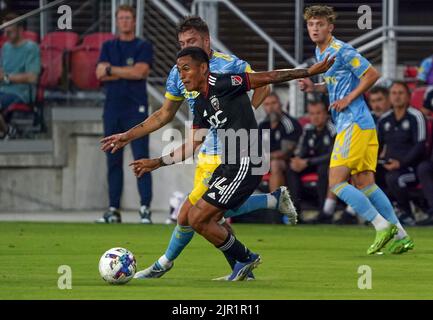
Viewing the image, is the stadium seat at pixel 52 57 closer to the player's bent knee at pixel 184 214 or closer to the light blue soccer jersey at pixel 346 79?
the light blue soccer jersey at pixel 346 79

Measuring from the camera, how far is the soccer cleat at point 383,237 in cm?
1382

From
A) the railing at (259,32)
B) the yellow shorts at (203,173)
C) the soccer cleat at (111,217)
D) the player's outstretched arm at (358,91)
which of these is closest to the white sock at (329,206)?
the soccer cleat at (111,217)

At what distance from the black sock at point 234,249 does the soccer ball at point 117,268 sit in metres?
0.76

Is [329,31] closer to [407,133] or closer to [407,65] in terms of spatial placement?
[407,133]

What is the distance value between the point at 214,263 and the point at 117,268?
89.2 inches

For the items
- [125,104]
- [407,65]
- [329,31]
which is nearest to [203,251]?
[329,31]

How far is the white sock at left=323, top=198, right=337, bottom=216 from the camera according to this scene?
60.9 ft

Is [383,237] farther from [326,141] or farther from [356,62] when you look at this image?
[326,141]

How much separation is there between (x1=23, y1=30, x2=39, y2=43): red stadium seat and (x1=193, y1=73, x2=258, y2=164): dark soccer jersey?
10.1m

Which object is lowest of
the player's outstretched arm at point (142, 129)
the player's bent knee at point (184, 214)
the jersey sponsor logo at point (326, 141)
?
the player's bent knee at point (184, 214)

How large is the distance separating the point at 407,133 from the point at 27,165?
5.75m

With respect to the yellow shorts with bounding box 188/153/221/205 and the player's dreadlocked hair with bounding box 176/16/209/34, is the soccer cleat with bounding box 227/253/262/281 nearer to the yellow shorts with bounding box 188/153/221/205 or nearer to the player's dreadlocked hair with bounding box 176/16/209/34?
the yellow shorts with bounding box 188/153/221/205
